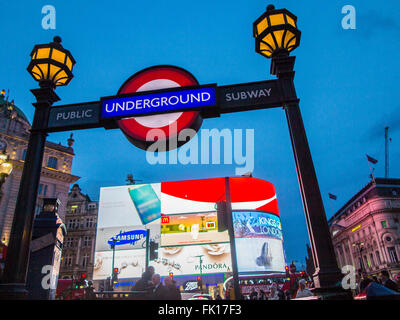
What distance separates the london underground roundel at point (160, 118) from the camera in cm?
462

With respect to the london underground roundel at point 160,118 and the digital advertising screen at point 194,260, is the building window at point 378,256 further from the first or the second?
the london underground roundel at point 160,118

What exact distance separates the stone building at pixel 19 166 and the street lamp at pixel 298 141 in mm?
41473

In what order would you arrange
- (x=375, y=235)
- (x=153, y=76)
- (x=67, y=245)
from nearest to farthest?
(x=153, y=76) < (x=67, y=245) < (x=375, y=235)

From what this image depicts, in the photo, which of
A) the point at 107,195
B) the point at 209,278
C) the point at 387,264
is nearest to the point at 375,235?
the point at 387,264

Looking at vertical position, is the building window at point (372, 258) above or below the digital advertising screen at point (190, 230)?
below

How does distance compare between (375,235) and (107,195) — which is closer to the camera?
(107,195)

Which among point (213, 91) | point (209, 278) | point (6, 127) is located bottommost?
point (209, 278)

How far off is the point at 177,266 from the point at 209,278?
4067mm

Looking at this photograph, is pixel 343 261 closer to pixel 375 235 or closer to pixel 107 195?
pixel 375 235

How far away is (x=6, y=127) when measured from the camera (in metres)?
39.8

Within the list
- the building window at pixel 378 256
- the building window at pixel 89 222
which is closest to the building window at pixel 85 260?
the building window at pixel 89 222

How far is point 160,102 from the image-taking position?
4809 mm

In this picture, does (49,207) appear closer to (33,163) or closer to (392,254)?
(33,163)
